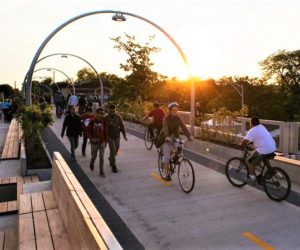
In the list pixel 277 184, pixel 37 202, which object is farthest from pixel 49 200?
pixel 277 184

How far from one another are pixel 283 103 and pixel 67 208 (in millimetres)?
62461

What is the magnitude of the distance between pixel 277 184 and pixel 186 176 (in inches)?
77.8

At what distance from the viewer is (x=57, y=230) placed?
18.4ft

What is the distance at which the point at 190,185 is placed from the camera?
8883 mm

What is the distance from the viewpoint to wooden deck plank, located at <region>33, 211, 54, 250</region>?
5.20 metres

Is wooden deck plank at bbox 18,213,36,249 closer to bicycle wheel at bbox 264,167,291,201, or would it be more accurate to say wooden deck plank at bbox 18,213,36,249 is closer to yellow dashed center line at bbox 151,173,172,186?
yellow dashed center line at bbox 151,173,172,186

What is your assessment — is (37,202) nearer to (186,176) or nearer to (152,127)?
(186,176)

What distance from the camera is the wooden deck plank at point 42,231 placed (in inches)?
205

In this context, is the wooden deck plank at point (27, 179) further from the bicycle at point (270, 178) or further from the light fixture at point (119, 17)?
the light fixture at point (119, 17)

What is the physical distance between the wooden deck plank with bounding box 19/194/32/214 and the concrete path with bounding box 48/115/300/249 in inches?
Answer: 67.4

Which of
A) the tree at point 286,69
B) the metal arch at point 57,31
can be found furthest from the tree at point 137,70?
the tree at point 286,69

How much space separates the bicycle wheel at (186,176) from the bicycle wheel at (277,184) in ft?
5.13

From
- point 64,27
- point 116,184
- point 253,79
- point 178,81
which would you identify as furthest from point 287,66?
point 116,184

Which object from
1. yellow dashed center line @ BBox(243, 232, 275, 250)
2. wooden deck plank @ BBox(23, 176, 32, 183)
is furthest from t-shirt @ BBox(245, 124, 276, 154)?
wooden deck plank @ BBox(23, 176, 32, 183)
